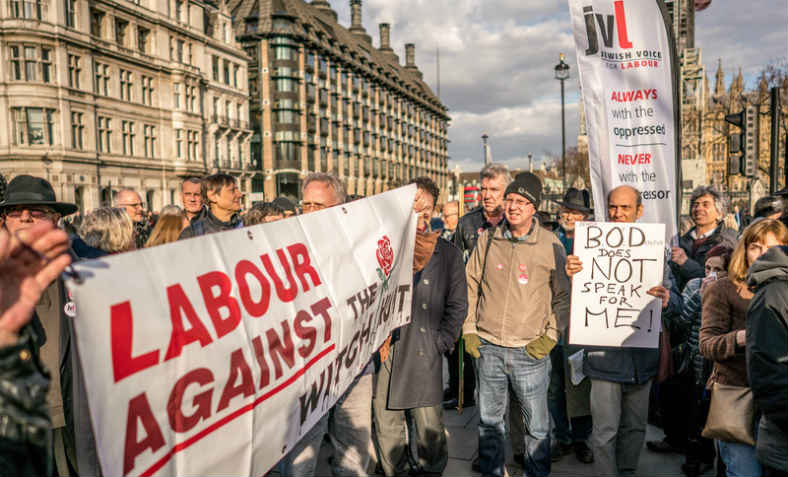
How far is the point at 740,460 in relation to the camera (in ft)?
9.45

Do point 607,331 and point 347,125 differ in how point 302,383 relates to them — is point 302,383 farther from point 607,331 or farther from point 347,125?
point 347,125

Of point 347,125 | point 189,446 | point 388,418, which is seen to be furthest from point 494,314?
point 347,125

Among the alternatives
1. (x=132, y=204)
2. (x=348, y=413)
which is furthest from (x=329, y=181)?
(x=132, y=204)

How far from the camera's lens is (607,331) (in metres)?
3.69

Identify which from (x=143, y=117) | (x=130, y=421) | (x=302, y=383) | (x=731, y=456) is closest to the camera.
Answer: (x=130, y=421)

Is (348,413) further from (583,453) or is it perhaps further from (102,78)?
(102,78)

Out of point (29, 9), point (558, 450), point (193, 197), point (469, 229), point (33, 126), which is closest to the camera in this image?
point (558, 450)

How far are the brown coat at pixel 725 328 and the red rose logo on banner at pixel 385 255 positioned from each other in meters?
1.76

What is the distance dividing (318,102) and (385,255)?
176 feet

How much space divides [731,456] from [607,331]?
1.00 metres

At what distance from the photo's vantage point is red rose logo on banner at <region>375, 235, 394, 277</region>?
3.15m

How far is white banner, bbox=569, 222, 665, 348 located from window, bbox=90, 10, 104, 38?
1484 inches

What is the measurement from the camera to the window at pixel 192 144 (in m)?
40.2

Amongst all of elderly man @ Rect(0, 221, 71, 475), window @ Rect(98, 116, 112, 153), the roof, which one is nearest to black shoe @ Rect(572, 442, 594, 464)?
elderly man @ Rect(0, 221, 71, 475)
